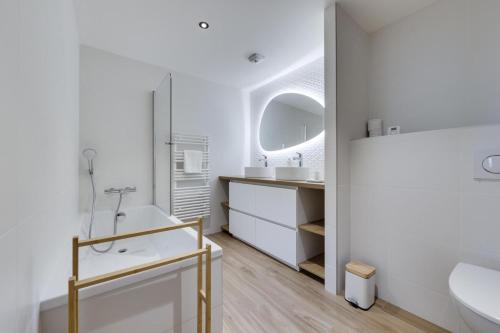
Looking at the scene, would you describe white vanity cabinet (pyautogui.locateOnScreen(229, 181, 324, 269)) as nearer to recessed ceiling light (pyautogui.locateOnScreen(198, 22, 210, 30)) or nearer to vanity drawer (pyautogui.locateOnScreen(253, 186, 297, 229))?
vanity drawer (pyautogui.locateOnScreen(253, 186, 297, 229))

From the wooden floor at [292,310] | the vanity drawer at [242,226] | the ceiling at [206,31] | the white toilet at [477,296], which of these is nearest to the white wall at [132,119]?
the ceiling at [206,31]

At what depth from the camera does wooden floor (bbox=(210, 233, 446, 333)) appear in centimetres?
136

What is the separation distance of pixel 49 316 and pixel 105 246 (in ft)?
4.59

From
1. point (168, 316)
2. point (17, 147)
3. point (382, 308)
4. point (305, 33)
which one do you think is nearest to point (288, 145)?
point (305, 33)

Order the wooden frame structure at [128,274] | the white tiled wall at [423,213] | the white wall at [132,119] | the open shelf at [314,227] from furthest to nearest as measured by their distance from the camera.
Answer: the white wall at [132,119], the open shelf at [314,227], the white tiled wall at [423,213], the wooden frame structure at [128,274]

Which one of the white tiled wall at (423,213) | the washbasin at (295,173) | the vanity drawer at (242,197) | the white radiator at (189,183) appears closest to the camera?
the white tiled wall at (423,213)

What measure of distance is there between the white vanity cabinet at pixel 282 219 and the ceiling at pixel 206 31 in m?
1.48


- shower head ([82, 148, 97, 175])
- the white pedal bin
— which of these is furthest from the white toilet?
shower head ([82, 148, 97, 175])

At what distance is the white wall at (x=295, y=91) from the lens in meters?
2.43

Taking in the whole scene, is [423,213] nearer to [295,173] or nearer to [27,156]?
[295,173]

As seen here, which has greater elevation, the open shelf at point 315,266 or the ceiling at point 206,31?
the ceiling at point 206,31

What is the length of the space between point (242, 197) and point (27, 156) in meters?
2.09

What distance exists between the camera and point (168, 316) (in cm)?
103

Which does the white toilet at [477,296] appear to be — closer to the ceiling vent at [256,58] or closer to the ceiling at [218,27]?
the ceiling at [218,27]
